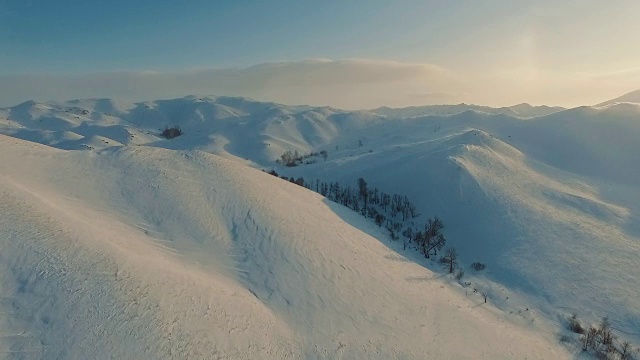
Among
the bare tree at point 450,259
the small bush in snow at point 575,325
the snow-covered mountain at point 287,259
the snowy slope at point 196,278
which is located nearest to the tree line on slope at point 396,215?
the bare tree at point 450,259

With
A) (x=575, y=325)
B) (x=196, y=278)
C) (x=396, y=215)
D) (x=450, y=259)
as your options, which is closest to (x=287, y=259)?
(x=196, y=278)

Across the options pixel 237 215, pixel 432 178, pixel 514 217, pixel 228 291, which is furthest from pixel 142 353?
pixel 432 178

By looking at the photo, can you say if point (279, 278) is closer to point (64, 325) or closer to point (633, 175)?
point (64, 325)

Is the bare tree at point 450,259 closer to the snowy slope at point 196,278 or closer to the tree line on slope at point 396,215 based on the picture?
the tree line on slope at point 396,215

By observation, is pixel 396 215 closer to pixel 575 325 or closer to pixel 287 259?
pixel 575 325

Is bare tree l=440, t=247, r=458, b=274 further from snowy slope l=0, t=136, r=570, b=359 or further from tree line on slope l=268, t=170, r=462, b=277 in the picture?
snowy slope l=0, t=136, r=570, b=359

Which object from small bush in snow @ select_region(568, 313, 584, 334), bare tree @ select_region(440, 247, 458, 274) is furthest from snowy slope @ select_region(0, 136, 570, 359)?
bare tree @ select_region(440, 247, 458, 274)
